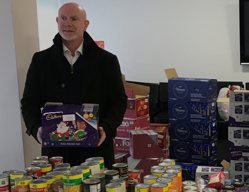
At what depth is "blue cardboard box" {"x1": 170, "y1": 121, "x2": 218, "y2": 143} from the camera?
372cm

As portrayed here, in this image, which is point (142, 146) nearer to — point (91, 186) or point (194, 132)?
point (194, 132)

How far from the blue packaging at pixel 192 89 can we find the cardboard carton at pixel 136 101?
31 centimetres

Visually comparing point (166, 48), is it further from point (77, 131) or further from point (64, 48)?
point (77, 131)

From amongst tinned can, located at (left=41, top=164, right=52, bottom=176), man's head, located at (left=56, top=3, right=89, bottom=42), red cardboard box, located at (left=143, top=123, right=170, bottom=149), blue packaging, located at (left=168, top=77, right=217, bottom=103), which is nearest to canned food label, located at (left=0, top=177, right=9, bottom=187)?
tinned can, located at (left=41, top=164, right=52, bottom=176)

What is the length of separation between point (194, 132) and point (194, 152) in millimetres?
239

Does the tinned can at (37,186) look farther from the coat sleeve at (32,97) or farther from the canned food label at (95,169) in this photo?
the coat sleeve at (32,97)

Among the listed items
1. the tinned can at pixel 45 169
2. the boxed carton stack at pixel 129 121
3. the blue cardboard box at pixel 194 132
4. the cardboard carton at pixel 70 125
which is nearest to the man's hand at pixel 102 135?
the cardboard carton at pixel 70 125

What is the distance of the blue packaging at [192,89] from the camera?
3596mm

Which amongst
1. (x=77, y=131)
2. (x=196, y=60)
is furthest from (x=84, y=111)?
(x=196, y=60)

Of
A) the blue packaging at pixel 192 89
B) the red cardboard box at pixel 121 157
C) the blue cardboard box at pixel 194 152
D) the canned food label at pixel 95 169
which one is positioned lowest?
the blue cardboard box at pixel 194 152

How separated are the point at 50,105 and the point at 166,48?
4.09 m

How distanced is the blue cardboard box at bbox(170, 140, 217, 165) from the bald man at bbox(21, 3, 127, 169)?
1851 millimetres

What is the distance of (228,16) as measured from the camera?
5.22 meters

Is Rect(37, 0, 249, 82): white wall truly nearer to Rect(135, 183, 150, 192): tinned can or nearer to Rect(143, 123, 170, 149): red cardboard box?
Rect(143, 123, 170, 149): red cardboard box
